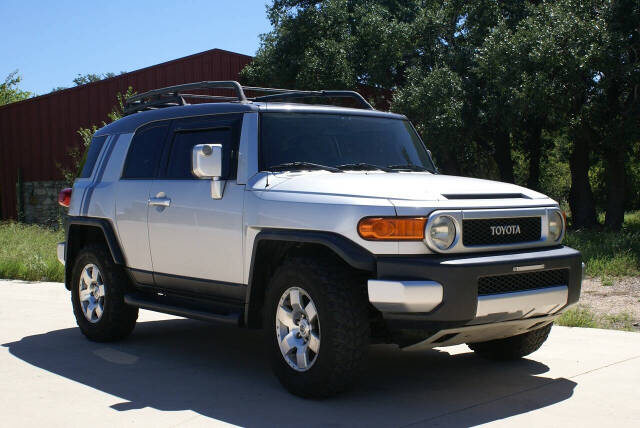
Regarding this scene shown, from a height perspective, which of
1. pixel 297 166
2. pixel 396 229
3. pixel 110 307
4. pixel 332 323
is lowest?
pixel 110 307

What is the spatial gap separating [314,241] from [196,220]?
1356 millimetres

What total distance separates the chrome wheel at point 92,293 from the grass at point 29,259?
5.57 meters

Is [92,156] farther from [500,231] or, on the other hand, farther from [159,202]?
[500,231]

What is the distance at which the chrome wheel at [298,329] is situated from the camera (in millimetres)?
4953

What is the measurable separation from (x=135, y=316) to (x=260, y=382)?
77.3 inches

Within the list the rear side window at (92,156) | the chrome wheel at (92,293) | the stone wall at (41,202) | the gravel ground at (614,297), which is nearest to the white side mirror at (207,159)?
the chrome wheel at (92,293)

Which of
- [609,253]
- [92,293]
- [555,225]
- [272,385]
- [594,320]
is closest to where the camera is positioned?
[555,225]

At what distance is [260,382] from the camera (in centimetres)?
558

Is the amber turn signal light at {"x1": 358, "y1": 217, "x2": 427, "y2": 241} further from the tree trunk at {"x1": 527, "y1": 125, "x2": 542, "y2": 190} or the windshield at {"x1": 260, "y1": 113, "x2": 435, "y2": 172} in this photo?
the tree trunk at {"x1": 527, "y1": 125, "x2": 542, "y2": 190}

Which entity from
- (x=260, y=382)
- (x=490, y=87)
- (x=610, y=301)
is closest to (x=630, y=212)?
(x=490, y=87)

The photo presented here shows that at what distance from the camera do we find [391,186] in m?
5.00

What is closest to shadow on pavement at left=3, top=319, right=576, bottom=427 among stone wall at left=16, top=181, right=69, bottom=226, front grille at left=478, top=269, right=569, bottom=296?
front grille at left=478, top=269, right=569, bottom=296

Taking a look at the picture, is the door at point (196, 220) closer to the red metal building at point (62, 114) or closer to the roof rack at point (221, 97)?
the roof rack at point (221, 97)

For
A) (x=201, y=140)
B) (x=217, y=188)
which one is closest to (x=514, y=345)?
(x=217, y=188)
